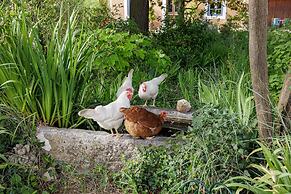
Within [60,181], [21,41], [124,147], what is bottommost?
[60,181]

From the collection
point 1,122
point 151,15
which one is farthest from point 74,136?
point 151,15

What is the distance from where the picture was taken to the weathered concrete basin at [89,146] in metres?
3.96

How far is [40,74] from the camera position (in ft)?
14.3

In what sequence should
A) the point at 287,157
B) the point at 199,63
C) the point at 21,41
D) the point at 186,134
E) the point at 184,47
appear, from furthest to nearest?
the point at 184,47
the point at 199,63
the point at 21,41
the point at 186,134
the point at 287,157

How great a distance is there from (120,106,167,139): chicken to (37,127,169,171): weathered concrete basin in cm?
7

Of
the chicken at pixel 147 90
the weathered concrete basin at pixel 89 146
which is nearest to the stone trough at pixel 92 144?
the weathered concrete basin at pixel 89 146

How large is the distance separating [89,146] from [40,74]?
0.86 m

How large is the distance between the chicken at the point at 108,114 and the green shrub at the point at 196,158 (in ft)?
1.20

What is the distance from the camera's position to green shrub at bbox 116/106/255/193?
3398mm

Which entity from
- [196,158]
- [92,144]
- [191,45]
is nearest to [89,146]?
[92,144]

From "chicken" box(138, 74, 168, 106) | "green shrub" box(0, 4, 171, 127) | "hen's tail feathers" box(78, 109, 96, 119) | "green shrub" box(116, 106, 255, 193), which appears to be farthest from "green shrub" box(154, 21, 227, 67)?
"green shrub" box(116, 106, 255, 193)

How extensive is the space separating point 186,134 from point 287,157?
1.04m

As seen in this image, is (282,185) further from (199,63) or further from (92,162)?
(199,63)

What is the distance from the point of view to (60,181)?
3959 millimetres
